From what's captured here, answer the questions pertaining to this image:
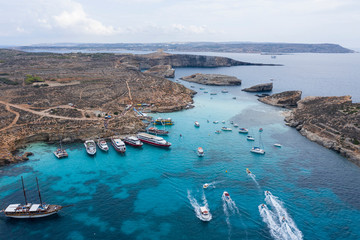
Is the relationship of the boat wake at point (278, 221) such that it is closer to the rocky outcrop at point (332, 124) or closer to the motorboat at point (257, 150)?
the motorboat at point (257, 150)

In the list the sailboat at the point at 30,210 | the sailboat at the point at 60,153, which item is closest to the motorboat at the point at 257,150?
the sailboat at the point at 30,210

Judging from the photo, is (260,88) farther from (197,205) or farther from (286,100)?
(197,205)

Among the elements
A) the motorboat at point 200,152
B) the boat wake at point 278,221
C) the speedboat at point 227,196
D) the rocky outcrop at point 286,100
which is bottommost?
the boat wake at point 278,221

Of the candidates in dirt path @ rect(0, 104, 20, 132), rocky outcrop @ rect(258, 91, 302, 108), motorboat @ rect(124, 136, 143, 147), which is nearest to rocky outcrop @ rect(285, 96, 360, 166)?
rocky outcrop @ rect(258, 91, 302, 108)

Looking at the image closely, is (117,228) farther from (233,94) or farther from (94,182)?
(233,94)

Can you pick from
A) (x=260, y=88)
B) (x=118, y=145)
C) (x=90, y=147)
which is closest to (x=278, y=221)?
(x=118, y=145)

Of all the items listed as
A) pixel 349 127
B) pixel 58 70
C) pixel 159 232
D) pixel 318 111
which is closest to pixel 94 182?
pixel 159 232
